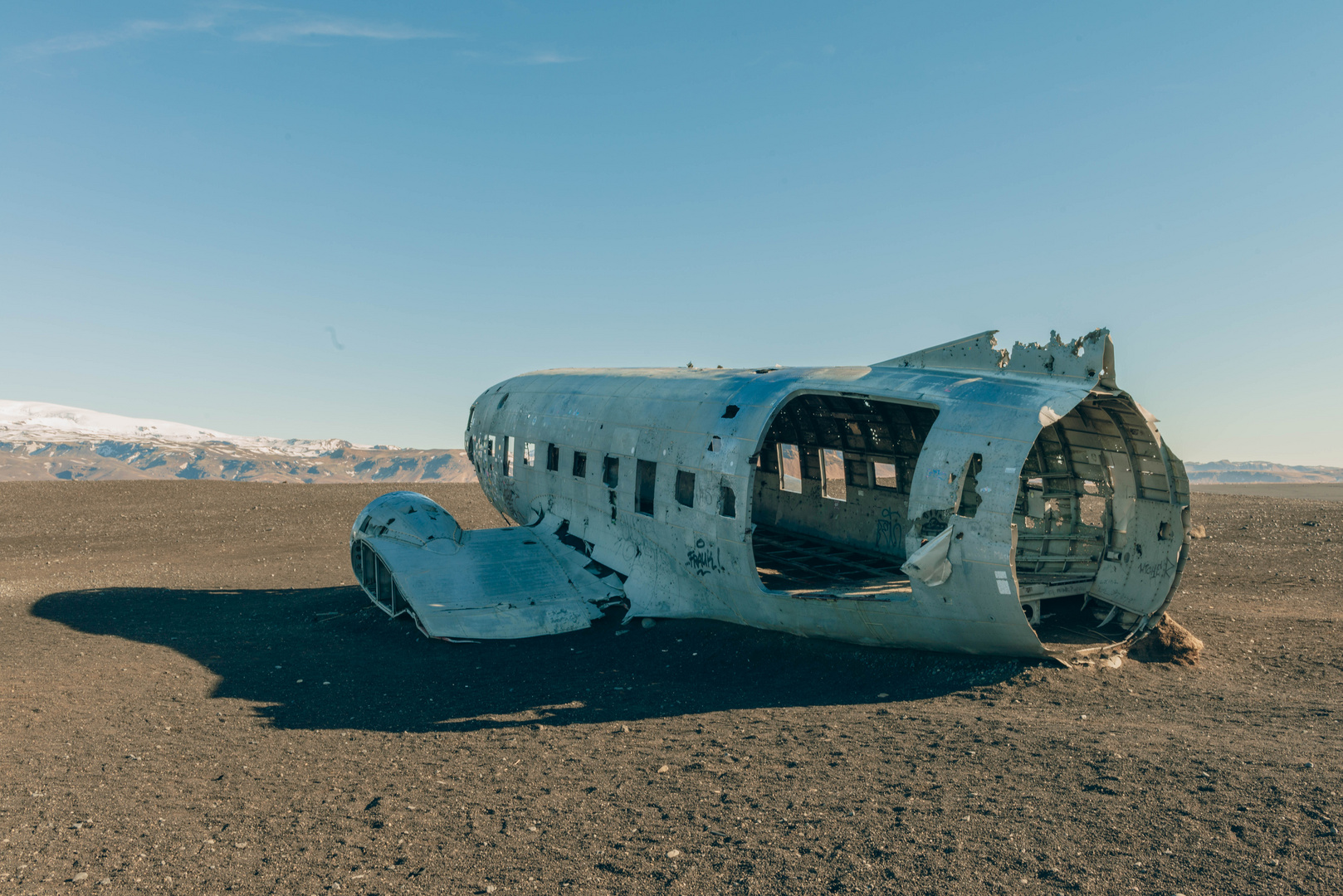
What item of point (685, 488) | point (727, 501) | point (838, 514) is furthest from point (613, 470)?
point (838, 514)

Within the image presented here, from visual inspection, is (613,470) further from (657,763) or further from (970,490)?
(657,763)

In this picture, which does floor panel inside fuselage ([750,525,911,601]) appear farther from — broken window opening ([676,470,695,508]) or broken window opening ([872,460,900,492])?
broken window opening ([872,460,900,492])

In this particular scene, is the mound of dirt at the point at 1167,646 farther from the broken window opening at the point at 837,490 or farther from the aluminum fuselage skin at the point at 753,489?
the broken window opening at the point at 837,490

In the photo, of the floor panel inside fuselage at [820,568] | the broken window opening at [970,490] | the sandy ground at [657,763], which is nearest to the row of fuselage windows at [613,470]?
the floor panel inside fuselage at [820,568]

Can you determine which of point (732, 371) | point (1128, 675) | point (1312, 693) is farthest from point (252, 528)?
point (1312, 693)

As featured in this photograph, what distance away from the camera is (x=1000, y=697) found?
11.7 metres

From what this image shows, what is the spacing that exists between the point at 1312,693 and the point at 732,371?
37.3ft

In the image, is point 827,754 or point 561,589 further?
point 561,589

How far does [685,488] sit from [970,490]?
18.2 ft

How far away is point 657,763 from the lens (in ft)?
32.8

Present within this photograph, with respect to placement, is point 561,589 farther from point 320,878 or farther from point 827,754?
point 320,878

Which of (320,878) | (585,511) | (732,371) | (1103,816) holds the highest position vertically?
(732,371)

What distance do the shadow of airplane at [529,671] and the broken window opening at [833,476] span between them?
7.40 m

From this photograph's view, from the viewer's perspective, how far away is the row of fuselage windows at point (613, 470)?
47.6 ft
